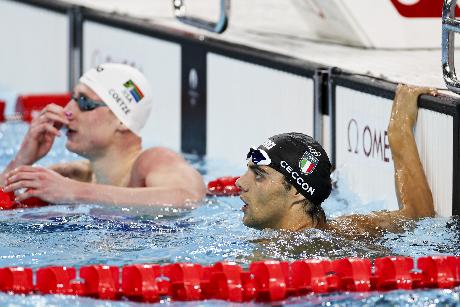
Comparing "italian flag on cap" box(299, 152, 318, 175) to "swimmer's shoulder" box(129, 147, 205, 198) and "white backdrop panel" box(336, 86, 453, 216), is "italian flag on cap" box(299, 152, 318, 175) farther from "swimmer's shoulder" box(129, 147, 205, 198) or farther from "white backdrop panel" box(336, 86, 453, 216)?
"swimmer's shoulder" box(129, 147, 205, 198)

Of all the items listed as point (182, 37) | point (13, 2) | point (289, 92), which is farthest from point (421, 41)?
point (13, 2)

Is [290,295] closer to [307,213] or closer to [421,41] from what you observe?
[307,213]

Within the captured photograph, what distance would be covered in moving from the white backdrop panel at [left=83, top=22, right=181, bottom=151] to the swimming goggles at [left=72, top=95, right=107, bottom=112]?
1747 millimetres

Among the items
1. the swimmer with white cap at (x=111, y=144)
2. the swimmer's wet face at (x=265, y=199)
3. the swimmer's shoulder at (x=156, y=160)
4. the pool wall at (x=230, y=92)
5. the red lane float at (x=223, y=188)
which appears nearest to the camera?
the swimmer's wet face at (x=265, y=199)

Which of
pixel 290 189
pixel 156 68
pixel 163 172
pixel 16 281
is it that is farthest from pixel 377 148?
pixel 156 68

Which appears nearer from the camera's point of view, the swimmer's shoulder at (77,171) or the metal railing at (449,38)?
→ the metal railing at (449,38)

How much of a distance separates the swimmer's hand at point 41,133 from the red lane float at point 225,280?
166 centimetres

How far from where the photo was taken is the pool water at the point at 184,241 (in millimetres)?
3684

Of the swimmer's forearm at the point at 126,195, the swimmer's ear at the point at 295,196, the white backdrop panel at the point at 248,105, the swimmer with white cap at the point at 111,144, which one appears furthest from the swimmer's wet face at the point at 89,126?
the swimmer's ear at the point at 295,196

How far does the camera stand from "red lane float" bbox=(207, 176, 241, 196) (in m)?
5.50

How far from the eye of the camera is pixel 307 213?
13.9 feet

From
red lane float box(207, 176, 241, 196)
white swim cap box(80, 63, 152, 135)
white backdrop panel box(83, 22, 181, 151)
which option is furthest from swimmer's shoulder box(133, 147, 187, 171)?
white backdrop panel box(83, 22, 181, 151)

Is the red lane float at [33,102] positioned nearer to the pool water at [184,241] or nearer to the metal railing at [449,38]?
the pool water at [184,241]

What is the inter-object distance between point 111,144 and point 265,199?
4.51 ft
